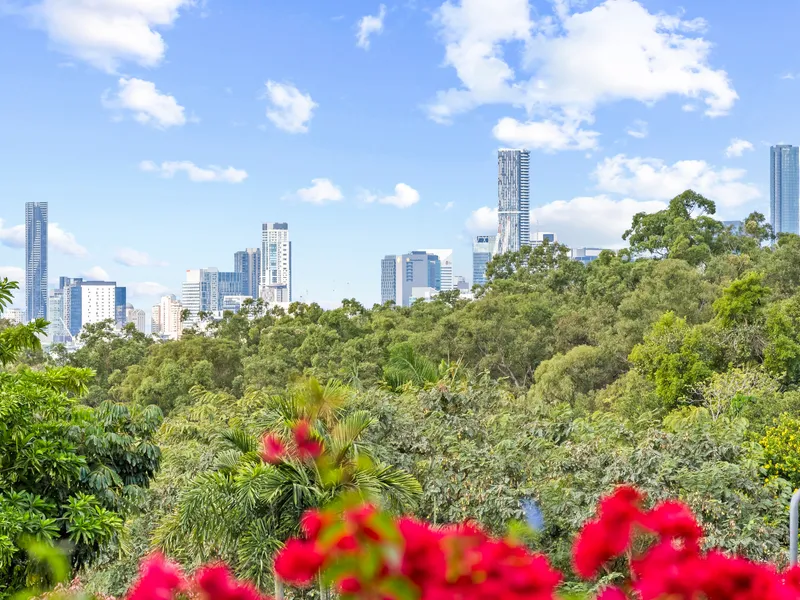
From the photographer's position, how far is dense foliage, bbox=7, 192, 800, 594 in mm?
5586

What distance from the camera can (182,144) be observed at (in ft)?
175

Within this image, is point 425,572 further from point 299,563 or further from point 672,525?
point 672,525

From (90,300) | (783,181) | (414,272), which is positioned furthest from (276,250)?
(783,181)

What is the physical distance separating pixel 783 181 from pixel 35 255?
4737 inches

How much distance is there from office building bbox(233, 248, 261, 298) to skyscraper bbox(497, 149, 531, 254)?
115ft

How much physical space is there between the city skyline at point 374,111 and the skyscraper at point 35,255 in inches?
2791

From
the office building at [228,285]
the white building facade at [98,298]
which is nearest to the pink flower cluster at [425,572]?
the office building at [228,285]

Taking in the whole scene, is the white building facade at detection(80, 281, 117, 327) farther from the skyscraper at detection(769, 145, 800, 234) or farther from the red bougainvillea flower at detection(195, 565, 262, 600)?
the red bougainvillea flower at detection(195, 565, 262, 600)

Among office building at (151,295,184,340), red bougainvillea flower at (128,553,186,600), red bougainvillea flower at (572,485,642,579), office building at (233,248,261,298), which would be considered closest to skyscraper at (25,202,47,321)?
office building at (233,248,261,298)

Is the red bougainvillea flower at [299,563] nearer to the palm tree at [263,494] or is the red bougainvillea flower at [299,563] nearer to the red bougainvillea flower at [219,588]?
the red bougainvillea flower at [219,588]

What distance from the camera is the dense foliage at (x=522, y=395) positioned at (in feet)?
18.3

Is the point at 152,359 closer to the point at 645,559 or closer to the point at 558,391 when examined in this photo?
the point at 558,391

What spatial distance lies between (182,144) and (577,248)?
Answer: 34.5 m

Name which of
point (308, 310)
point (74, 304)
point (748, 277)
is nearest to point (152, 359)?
point (308, 310)
